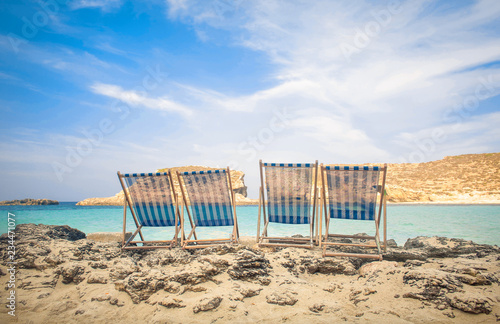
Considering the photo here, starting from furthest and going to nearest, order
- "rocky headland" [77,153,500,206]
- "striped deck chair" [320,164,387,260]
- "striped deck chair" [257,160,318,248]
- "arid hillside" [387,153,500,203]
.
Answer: "arid hillside" [387,153,500,203] < "rocky headland" [77,153,500,206] < "striped deck chair" [257,160,318,248] < "striped deck chair" [320,164,387,260]

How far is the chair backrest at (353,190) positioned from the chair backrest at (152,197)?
7.79ft

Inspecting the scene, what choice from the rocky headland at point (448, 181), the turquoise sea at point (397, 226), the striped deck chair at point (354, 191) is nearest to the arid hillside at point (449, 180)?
the rocky headland at point (448, 181)

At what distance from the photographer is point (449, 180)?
2983 cm

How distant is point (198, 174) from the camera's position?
160 inches

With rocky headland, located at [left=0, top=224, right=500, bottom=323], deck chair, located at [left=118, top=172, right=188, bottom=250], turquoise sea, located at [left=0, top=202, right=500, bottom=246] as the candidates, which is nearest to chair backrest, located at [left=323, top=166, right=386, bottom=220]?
rocky headland, located at [left=0, top=224, right=500, bottom=323]

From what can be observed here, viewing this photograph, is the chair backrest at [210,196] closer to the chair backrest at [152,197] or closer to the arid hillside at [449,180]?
the chair backrest at [152,197]

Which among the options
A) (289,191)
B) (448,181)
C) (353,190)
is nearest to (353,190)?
(353,190)

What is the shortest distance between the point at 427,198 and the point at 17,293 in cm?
3239

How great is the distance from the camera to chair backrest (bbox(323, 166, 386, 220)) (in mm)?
3703

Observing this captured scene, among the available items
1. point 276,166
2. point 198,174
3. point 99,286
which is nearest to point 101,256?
point 99,286

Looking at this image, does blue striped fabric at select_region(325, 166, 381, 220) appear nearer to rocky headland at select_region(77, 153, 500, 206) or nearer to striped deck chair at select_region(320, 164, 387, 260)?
striped deck chair at select_region(320, 164, 387, 260)

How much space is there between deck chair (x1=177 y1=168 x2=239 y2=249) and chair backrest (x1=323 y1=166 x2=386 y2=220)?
4.80 ft

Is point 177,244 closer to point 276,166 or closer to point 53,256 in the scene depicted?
point 53,256

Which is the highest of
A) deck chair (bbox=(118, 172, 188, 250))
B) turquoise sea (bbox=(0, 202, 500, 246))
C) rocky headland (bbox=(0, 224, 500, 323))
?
deck chair (bbox=(118, 172, 188, 250))
